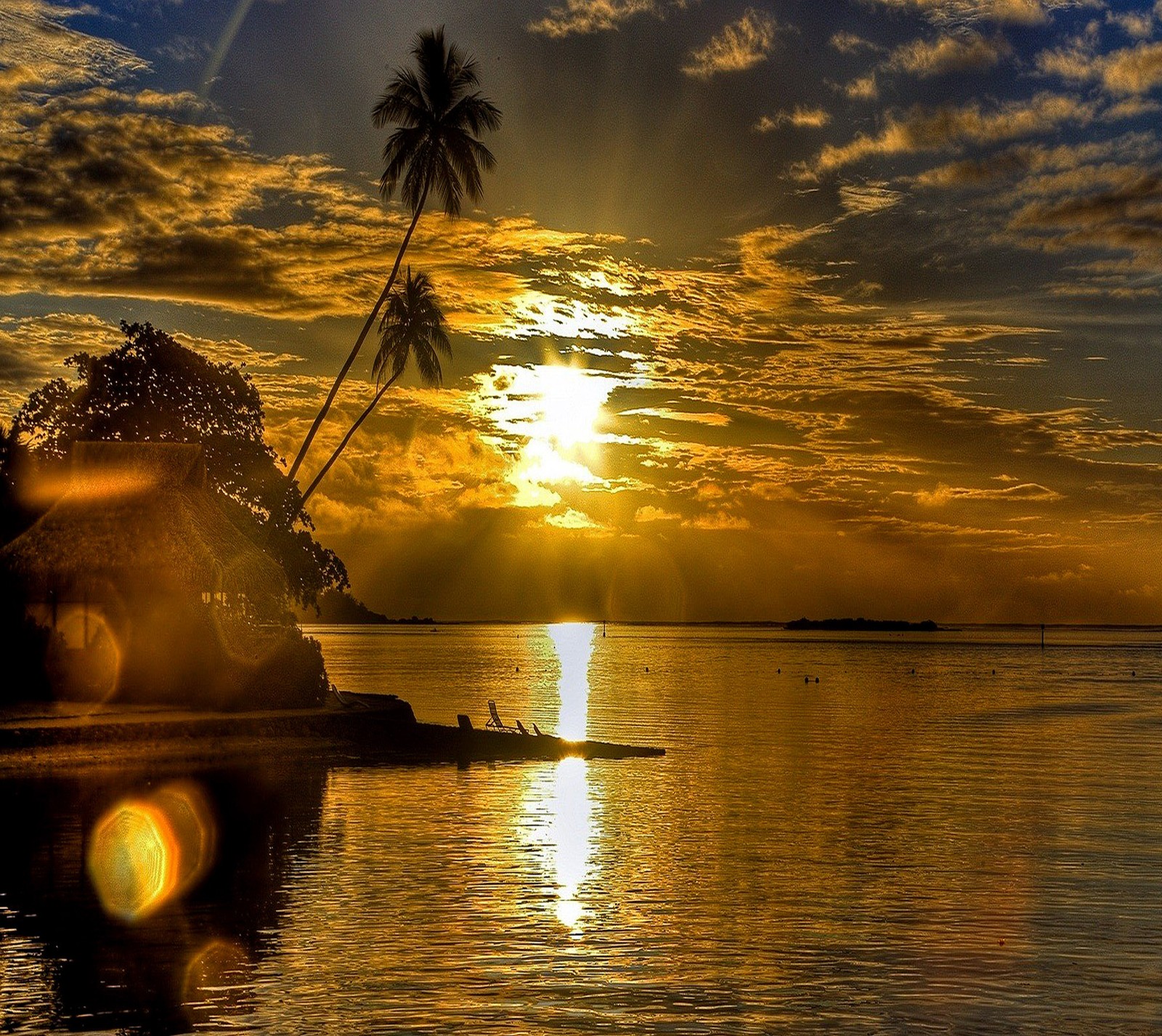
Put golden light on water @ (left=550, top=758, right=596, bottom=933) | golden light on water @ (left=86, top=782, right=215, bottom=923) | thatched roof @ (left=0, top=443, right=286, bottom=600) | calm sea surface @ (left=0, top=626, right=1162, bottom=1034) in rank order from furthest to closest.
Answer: thatched roof @ (left=0, top=443, right=286, bottom=600) → golden light on water @ (left=86, top=782, right=215, bottom=923) → golden light on water @ (left=550, top=758, right=596, bottom=933) → calm sea surface @ (left=0, top=626, right=1162, bottom=1034)

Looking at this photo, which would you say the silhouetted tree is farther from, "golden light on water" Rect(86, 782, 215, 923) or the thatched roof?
"golden light on water" Rect(86, 782, 215, 923)

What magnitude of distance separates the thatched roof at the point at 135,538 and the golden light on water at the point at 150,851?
9.55 metres

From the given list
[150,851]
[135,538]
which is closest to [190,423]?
[135,538]

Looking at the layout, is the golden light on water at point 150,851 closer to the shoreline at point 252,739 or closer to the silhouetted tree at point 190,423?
the shoreline at point 252,739

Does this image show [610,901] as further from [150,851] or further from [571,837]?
[150,851]

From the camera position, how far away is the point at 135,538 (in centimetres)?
3772

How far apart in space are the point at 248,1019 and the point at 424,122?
128ft

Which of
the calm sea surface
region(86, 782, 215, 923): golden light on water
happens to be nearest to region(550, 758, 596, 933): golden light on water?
the calm sea surface

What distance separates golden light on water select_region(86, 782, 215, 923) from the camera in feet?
62.4

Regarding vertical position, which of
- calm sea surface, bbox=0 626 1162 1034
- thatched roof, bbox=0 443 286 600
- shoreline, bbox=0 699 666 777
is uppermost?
thatched roof, bbox=0 443 286 600

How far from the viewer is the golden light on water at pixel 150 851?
19031 mm

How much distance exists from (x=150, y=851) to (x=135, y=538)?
1657 cm

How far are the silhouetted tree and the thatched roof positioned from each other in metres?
5.86

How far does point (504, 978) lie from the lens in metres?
14.7
